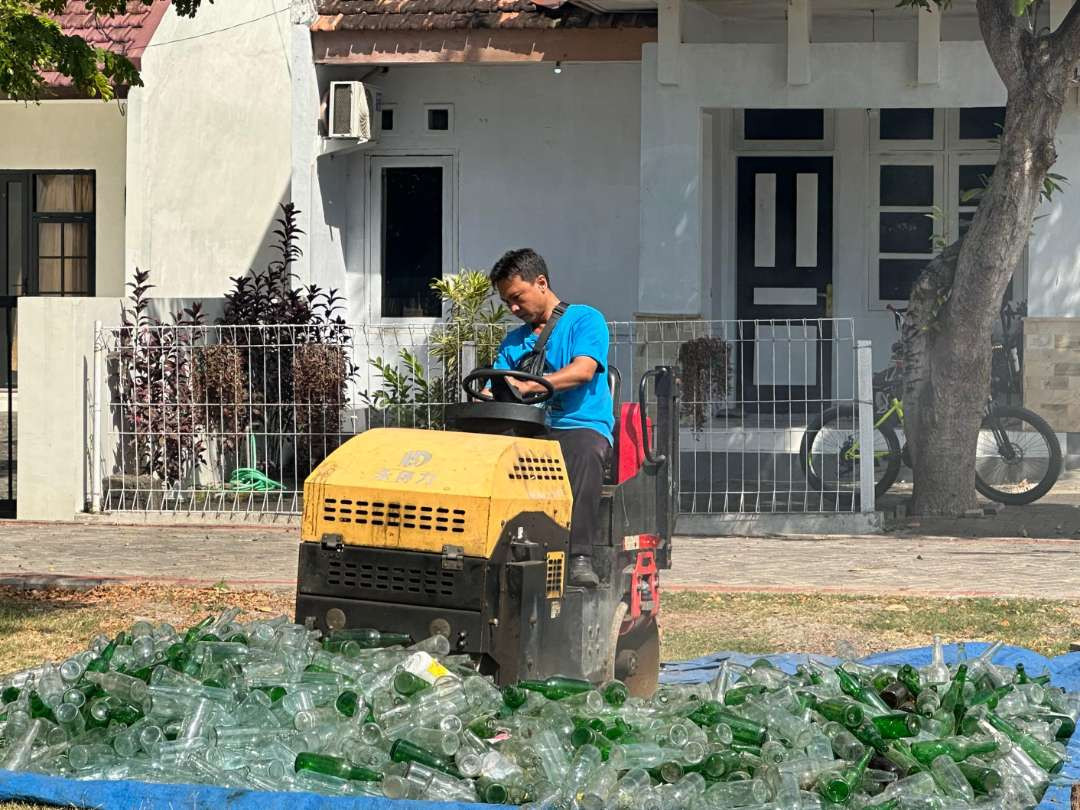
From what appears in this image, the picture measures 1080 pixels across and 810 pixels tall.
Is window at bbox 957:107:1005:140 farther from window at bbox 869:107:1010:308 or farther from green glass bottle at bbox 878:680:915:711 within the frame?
green glass bottle at bbox 878:680:915:711

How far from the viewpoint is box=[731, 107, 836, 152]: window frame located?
17531 millimetres

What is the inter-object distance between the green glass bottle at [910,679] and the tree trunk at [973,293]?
Answer: 24.3 ft

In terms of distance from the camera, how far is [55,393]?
46.3ft

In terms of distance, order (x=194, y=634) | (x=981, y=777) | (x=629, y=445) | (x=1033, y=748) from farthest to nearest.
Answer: (x=629, y=445) → (x=194, y=634) → (x=1033, y=748) → (x=981, y=777)

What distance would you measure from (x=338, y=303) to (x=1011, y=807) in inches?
536

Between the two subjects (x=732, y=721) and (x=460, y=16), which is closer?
(x=732, y=721)

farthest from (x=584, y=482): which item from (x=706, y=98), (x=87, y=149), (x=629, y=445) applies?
(x=87, y=149)

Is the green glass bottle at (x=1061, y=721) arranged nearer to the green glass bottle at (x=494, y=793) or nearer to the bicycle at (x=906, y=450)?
the green glass bottle at (x=494, y=793)

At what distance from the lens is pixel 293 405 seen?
1380 cm

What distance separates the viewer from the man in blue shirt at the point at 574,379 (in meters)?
6.57

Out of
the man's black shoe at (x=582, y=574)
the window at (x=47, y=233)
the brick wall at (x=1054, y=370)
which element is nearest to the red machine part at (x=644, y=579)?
the man's black shoe at (x=582, y=574)

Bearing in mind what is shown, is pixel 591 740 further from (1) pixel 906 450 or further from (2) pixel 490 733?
(1) pixel 906 450

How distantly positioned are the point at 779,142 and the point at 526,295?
1132 centimetres

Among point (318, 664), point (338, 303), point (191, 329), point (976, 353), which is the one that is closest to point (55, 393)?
point (191, 329)
